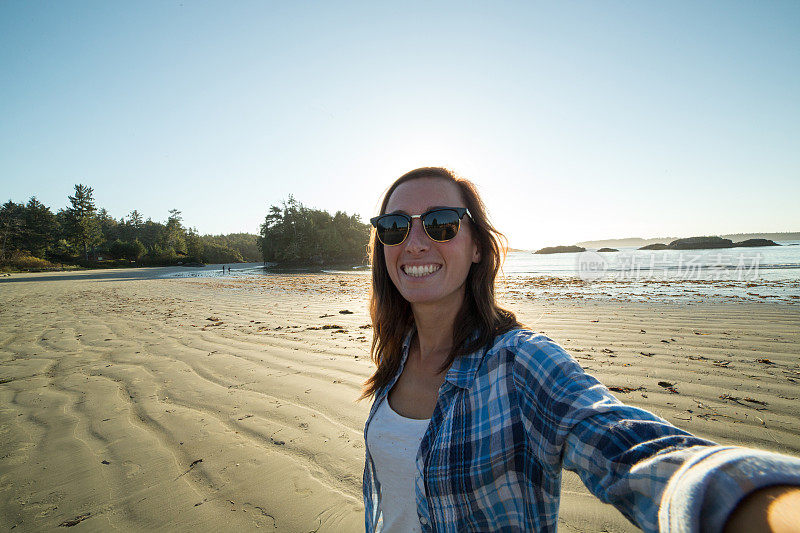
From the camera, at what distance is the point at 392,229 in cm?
195

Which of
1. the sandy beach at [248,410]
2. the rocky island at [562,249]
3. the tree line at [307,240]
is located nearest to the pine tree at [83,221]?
the tree line at [307,240]

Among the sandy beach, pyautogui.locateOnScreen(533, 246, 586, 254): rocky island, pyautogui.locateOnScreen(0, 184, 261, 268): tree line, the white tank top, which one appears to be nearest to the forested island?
pyautogui.locateOnScreen(0, 184, 261, 268): tree line

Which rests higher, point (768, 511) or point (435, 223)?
point (435, 223)

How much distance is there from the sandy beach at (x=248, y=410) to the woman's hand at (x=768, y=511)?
1781 mm

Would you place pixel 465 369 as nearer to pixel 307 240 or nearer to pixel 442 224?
pixel 442 224

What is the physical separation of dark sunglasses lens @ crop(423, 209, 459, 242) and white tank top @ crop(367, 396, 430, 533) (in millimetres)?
889

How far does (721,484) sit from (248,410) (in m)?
3.67

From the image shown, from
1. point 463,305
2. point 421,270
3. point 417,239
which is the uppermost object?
point 417,239

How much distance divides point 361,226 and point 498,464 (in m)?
52.9

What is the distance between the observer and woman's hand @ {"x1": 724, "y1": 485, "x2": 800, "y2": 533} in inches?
22.3

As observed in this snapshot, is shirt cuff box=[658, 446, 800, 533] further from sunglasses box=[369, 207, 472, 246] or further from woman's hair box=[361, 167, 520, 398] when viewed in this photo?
sunglasses box=[369, 207, 472, 246]

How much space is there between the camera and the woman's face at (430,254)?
1.71m

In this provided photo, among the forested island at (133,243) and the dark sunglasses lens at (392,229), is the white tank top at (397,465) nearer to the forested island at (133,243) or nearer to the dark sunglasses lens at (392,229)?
the dark sunglasses lens at (392,229)

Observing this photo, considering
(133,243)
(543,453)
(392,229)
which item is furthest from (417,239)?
(133,243)
